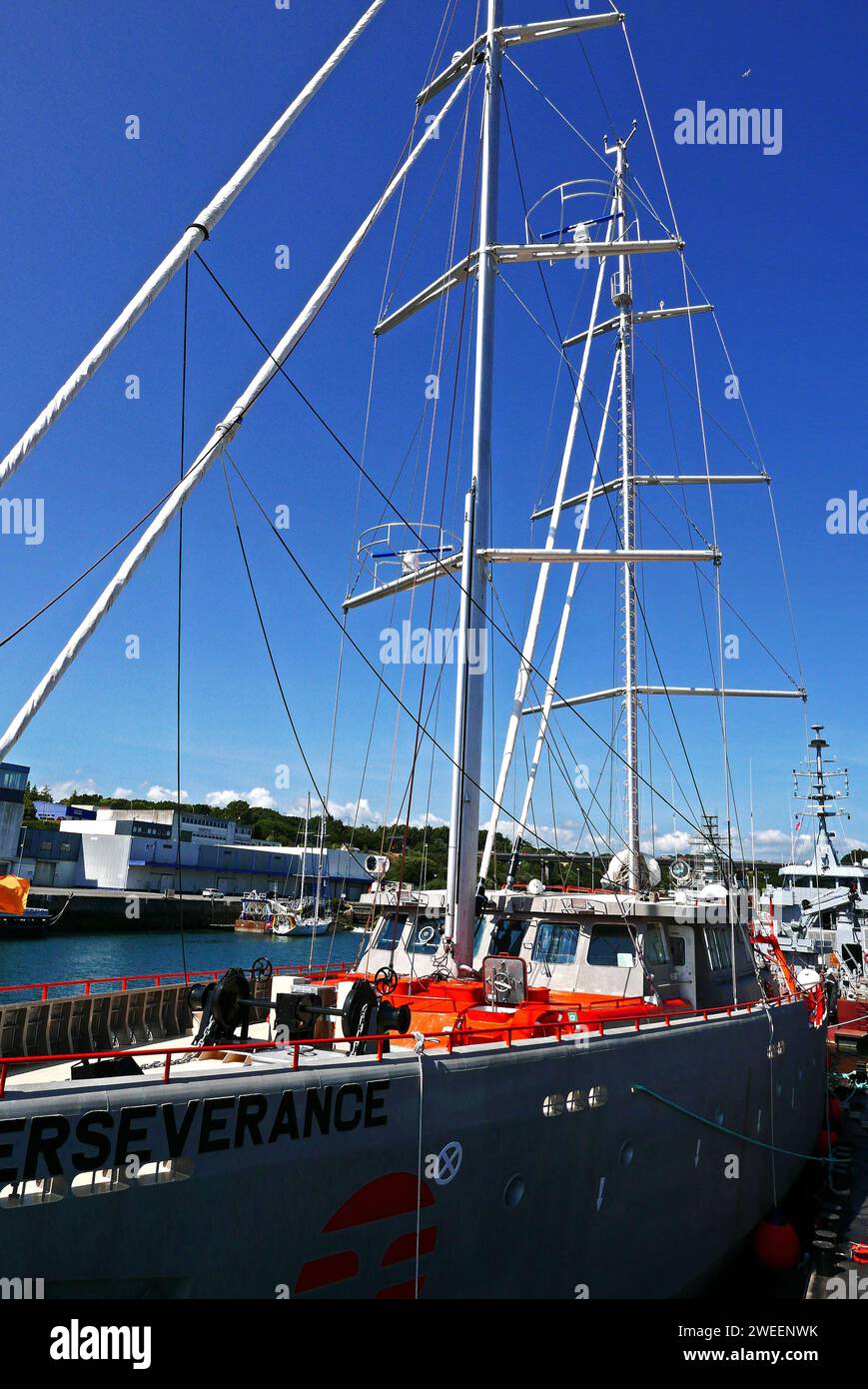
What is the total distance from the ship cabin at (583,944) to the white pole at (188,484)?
8184 mm

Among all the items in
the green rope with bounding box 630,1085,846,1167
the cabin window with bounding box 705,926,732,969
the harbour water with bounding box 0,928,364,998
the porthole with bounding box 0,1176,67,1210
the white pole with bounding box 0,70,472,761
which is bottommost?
the harbour water with bounding box 0,928,364,998

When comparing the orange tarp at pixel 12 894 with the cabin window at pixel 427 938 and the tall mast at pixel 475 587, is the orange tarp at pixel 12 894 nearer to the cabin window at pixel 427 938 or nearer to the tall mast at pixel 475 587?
the tall mast at pixel 475 587

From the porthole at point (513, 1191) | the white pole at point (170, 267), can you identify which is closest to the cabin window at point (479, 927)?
the porthole at point (513, 1191)

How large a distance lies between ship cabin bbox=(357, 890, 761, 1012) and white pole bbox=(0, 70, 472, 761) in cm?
818

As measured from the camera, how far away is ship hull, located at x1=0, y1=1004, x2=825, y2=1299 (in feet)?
20.8

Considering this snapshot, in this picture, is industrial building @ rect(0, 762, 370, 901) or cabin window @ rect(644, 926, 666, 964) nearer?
cabin window @ rect(644, 926, 666, 964)

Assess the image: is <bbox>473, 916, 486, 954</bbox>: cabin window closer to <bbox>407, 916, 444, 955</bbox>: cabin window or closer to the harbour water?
<bbox>407, 916, 444, 955</bbox>: cabin window

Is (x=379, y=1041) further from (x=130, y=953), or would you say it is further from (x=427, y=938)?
(x=130, y=953)

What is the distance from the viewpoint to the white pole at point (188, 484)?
6516mm

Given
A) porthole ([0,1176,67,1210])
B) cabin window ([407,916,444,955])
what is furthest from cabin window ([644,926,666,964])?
porthole ([0,1176,67,1210])

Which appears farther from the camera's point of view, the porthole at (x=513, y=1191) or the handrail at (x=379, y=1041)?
the porthole at (x=513, y=1191)
